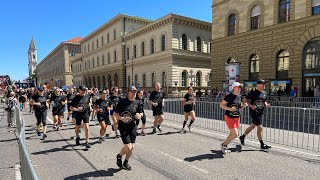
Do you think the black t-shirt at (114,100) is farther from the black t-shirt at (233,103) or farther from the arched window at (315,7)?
the arched window at (315,7)

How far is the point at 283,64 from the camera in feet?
70.1

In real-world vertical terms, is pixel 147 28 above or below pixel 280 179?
above

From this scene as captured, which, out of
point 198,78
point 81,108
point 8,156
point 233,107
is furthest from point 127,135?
point 198,78

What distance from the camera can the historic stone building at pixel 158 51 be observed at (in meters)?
34.6

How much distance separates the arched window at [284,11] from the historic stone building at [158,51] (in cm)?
1137

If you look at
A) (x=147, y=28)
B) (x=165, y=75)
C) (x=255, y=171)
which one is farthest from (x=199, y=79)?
(x=255, y=171)

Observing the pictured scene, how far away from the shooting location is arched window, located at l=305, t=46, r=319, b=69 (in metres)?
18.9

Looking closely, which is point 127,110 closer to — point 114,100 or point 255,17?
point 114,100

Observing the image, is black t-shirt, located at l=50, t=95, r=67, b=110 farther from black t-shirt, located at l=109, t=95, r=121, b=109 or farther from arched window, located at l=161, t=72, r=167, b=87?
arched window, located at l=161, t=72, r=167, b=87

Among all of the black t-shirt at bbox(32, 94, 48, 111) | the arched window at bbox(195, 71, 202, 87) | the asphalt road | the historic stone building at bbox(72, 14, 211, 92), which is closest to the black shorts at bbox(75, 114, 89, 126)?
the asphalt road

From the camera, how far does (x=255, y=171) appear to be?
191 inches

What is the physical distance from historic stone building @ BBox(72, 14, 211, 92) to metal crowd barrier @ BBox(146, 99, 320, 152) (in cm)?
1831

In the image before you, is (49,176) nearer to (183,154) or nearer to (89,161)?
(89,161)

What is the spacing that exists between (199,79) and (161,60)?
7.58 meters
